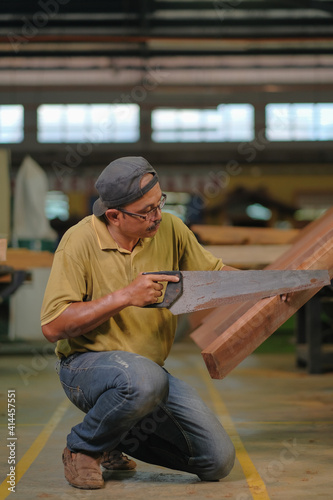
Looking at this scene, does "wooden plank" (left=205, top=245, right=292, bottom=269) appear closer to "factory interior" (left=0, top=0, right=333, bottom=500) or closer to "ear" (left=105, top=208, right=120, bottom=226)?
"factory interior" (left=0, top=0, right=333, bottom=500)

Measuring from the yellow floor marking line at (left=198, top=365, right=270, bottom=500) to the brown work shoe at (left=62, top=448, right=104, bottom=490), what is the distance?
0.61 metres

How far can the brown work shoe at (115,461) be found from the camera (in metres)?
3.04

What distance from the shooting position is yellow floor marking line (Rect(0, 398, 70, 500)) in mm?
2787

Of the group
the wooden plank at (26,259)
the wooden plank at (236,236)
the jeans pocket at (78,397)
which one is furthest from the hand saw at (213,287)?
the wooden plank at (26,259)

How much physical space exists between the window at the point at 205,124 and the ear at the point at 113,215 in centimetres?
1615

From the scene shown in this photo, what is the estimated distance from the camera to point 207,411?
2.83 metres

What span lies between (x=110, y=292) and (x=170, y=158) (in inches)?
586

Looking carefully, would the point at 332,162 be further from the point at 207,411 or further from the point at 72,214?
the point at 207,411

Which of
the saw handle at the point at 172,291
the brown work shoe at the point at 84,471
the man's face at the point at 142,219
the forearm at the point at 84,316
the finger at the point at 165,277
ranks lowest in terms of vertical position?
the brown work shoe at the point at 84,471

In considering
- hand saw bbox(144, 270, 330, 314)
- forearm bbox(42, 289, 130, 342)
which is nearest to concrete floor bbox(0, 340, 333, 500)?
forearm bbox(42, 289, 130, 342)

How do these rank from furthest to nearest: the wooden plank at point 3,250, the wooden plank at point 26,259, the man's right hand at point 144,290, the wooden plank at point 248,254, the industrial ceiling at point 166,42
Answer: the industrial ceiling at point 166,42 → the wooden plank at point 26,259 → the wooden plank at point 248,254 → the wooden plank at point 3,250 → the man's right hand at point 144,290

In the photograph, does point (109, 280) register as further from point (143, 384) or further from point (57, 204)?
point (57, 204)

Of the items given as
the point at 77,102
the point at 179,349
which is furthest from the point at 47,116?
the point at 179,349

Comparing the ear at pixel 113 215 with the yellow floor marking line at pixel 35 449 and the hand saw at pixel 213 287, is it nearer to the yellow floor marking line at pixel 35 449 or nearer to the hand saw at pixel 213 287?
the hand saw at pixel 213 287
